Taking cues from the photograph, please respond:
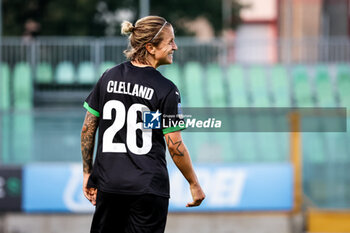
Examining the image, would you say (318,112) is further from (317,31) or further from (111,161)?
(317,31)

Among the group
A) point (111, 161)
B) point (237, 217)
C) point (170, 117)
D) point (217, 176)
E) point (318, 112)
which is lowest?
point (237, 217)

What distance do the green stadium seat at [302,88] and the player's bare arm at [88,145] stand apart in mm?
10790

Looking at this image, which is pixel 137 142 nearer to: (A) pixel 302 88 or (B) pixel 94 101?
(B) pixel 94 101

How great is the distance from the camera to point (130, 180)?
3748 millimetres

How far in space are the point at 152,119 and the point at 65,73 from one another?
41.9 feet

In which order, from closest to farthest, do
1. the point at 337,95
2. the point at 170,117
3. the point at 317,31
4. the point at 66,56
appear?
the point at 170,117 < the point at 337,95 < the point at 66,56 < the point at 317,31

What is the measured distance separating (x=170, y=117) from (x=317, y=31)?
21505 millimetres

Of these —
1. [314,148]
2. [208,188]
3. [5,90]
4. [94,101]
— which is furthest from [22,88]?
[94,101]

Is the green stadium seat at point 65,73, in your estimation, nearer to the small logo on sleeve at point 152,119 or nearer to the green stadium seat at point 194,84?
the green stadium seat at point 194,84

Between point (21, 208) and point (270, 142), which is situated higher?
point (270, 142)

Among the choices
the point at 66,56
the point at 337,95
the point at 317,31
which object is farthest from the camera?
the point at 317,31

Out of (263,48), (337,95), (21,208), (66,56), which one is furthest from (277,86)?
(21,208)

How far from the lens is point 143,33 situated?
3.83m

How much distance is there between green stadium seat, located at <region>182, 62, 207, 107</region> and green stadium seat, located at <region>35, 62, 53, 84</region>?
343 cm
